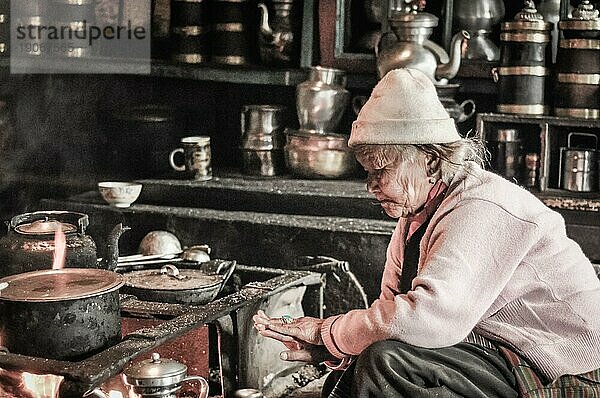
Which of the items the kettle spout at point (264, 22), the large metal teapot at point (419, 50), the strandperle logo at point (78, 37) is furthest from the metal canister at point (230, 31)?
the large metal teapot at point (419, 50)

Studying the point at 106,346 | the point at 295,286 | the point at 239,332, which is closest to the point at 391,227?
the point at 295,286

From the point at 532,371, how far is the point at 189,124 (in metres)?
3.49

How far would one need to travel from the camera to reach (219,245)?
15.7 feet

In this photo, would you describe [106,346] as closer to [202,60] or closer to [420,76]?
[420,76]

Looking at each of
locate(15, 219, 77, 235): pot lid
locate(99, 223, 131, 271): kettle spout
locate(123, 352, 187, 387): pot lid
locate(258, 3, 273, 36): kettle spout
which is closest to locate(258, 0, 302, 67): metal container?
locate(258, 3, 273, 36): kettle spout

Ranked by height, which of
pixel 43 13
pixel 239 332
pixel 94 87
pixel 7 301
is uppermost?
pixel 43 13

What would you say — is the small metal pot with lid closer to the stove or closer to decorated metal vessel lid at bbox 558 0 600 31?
the stove

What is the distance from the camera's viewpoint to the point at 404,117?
9.83 feet

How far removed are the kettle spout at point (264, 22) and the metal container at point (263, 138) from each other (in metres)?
0.46

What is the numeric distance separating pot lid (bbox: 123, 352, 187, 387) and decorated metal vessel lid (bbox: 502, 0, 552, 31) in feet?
8.65

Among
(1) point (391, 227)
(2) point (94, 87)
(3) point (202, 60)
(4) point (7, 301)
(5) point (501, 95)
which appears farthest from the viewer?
(3) point (202, 60)

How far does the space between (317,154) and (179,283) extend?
1.53m

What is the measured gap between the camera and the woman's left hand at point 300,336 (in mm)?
3088

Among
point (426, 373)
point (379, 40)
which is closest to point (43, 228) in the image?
point (426, 373)
